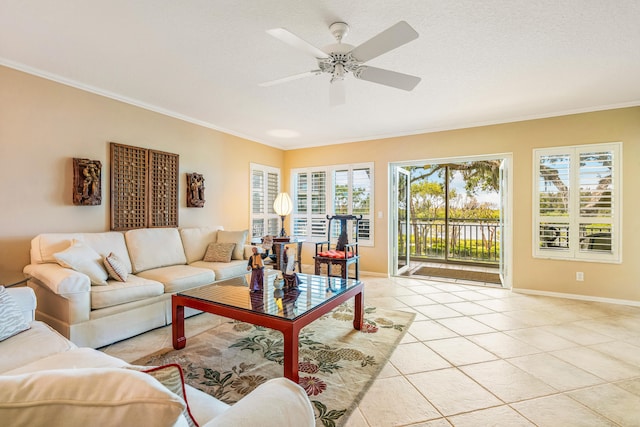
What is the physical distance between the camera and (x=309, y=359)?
2.41 meters

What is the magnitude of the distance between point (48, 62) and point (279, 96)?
2.23m

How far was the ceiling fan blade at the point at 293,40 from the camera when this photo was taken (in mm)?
1818

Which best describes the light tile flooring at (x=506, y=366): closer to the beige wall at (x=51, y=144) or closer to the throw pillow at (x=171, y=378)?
the throw pillow at (x=171, y=378)

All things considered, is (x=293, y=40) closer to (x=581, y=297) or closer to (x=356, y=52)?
(x=356, y=52)

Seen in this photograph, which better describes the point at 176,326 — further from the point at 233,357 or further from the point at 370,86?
the point at 370,86

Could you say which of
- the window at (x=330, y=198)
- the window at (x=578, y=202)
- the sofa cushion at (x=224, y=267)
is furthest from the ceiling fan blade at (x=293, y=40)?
the window at (x=578, y=202)

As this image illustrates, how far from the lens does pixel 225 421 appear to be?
2.40 ft

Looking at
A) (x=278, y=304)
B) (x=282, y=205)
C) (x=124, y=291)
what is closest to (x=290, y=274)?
(x=278, y=304)

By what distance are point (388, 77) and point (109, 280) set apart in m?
3.25

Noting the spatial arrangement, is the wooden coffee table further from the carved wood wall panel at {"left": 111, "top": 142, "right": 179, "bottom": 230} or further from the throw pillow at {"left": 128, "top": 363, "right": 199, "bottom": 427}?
the carved wood wall panel at {"left": 111, "top": 142, "right": 179, "bottom": 230}

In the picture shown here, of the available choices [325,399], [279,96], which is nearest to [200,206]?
[279,96]

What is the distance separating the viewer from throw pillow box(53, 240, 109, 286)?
104 inches

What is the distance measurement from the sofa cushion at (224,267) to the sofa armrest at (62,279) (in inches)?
52.4

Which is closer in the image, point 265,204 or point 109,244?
point 109,244
